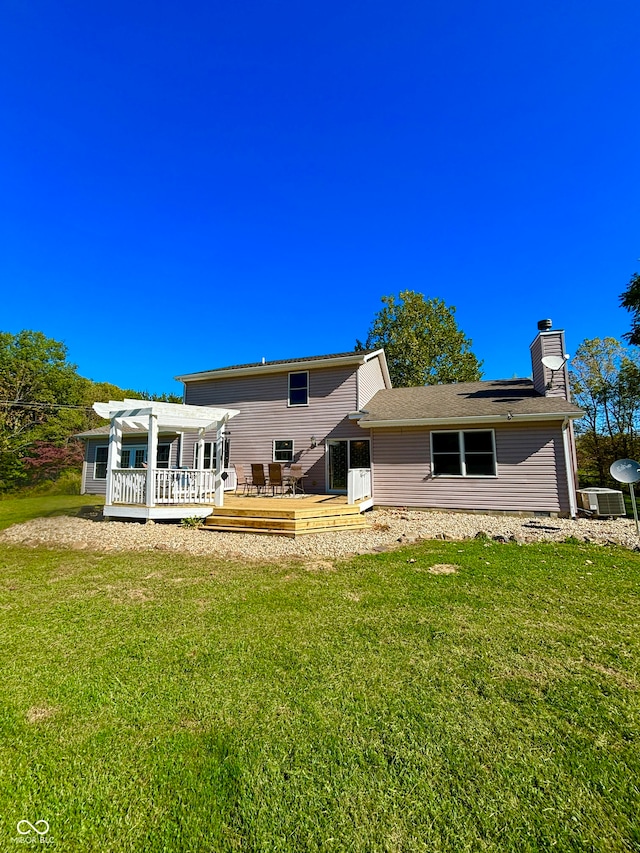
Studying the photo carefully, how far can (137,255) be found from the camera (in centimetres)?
2223

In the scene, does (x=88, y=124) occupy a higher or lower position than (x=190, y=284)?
higher

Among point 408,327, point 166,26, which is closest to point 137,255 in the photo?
point 166,26

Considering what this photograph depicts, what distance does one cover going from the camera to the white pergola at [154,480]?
1005cm

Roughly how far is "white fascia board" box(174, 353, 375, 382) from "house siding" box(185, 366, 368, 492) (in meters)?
0.24

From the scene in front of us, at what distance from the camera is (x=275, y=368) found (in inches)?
589

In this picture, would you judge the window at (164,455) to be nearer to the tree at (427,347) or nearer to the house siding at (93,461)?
the house siding at (93,461)

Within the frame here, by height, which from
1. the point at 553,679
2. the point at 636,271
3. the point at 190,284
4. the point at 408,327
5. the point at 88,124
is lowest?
the point at 553,679

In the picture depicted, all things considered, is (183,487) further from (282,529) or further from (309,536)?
(309,536)

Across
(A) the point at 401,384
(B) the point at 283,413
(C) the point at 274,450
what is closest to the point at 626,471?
(B) the point at 283,413

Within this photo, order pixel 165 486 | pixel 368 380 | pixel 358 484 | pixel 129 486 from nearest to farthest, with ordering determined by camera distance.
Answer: pixel 165 486, pixel 129 486, pixel 358 484, pixel 368 380

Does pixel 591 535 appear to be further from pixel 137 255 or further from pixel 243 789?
pixel 137 255

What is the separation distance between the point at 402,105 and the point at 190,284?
17395mm

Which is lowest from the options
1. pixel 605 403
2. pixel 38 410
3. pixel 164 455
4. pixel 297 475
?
pixel 297 475

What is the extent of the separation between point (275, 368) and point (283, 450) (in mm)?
3550
